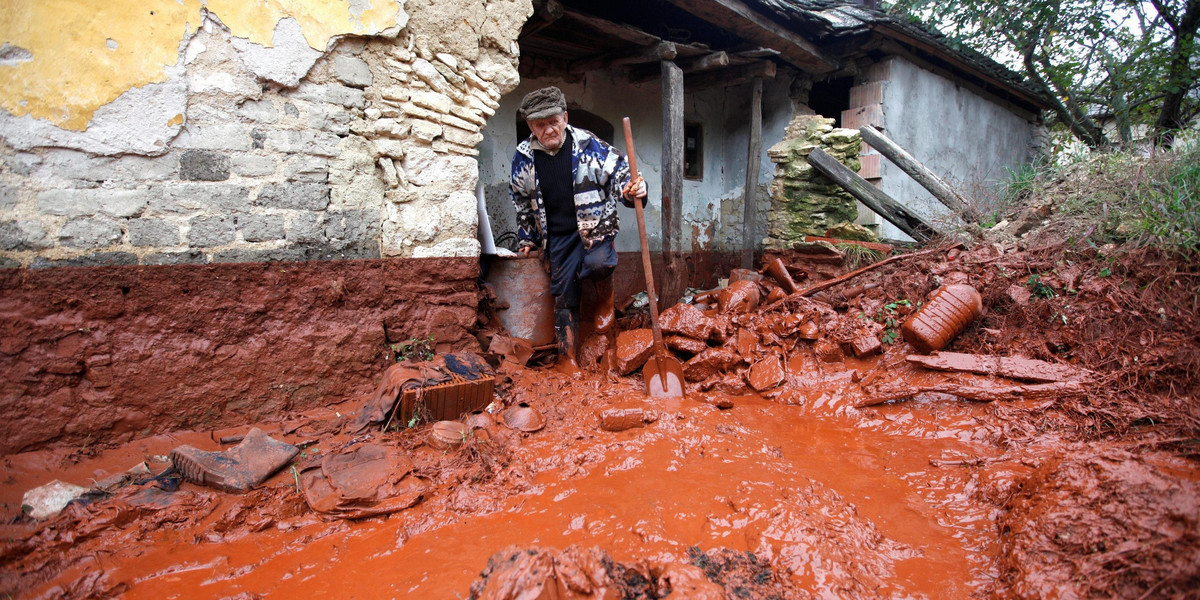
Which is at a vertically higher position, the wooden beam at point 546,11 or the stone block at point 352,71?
the wooden beam at point 546,11

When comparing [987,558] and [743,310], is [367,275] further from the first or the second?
[987,558]

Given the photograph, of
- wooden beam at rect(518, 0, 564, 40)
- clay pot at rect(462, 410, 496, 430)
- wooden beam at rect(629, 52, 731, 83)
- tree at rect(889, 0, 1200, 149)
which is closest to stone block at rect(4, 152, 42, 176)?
clay pot at rect(462, 410, 496, 430)

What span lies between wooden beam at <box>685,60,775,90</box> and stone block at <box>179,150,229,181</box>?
18.0ft

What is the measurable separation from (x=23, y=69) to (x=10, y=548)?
1.93m

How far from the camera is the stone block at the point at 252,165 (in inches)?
111

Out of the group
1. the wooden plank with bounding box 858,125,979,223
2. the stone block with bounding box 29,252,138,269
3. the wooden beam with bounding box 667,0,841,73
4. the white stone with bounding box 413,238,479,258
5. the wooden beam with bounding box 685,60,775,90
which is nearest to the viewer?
the stone block with bounding box 29,252,138,269

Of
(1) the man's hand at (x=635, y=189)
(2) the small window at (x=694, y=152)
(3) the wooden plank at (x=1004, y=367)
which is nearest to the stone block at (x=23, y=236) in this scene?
(1) the man's hand at (x=635, y=189)

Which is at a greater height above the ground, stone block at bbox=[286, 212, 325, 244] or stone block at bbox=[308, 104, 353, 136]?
stone block at bbox=[308, 104, 353, 136]

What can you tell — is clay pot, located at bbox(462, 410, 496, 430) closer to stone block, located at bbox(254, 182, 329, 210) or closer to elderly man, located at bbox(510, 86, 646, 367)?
elderly man, located at bbox(510, 86, 646, 367)

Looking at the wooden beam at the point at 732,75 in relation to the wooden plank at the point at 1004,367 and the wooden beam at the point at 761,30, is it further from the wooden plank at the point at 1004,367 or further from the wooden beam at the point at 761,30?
the wooden plank at the point at 1004,367

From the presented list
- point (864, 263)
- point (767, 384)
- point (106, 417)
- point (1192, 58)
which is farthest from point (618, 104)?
point (1192, 58)

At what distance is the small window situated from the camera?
7.95 m

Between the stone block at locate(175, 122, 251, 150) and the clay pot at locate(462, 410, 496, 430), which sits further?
the clay pot at locate(462, 410, 496, 430)

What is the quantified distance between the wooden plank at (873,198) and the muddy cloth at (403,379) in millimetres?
4147
